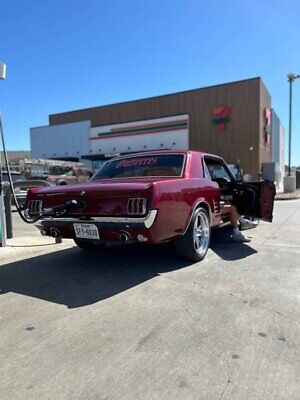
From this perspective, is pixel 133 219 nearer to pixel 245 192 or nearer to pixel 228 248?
pixel 228 248

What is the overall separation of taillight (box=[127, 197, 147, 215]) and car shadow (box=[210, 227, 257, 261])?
1944 millimetres

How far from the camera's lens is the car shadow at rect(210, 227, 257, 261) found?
212 inches

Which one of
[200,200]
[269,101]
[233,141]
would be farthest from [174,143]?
[200,200]

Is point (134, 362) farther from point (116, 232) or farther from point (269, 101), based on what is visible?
point (269, 101)

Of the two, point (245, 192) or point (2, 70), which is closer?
point (2, 70)

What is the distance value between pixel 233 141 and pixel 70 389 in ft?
106

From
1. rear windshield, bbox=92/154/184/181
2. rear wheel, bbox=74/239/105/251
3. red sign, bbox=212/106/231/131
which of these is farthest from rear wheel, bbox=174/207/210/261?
red sign, bbox=212/106/231/131

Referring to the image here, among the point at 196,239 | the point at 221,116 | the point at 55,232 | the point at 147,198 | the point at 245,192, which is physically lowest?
the point at 196,239

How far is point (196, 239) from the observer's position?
4.95m

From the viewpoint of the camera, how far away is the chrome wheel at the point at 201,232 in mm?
4906

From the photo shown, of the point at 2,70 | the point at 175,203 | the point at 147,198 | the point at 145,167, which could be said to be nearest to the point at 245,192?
the point at 145,167

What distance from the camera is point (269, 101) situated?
3597 cm

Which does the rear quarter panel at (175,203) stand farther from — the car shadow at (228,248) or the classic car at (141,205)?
the car shadow at (228,248)

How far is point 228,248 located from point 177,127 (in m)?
31.2
